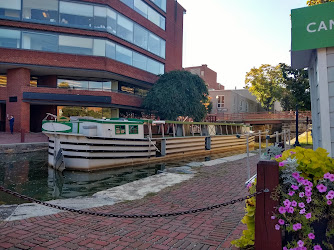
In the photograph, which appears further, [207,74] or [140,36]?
[207,74]

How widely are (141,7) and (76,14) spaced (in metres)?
8.63

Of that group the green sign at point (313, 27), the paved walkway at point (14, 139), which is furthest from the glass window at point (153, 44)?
the green sign at point (313, 27)

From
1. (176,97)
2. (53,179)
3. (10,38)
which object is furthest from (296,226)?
(10,38)

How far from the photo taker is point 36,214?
17.0ft

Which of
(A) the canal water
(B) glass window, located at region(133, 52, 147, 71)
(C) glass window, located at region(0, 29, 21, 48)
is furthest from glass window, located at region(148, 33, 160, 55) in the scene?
(A) the canal water

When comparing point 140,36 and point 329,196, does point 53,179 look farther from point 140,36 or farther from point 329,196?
point 140,36

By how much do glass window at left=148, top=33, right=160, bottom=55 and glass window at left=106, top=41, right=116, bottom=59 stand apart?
6615 millimetres

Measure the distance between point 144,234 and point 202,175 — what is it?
5.50 meters

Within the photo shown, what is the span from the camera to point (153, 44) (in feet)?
111

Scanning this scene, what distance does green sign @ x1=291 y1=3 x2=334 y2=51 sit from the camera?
489cm

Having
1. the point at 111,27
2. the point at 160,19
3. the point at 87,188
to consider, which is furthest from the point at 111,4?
the point at 87,188

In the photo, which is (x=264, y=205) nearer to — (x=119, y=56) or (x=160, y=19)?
(x=119, y=56)

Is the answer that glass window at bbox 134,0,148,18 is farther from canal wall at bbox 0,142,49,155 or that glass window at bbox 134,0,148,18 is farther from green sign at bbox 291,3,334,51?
green sign at bbox 291,3,334,51

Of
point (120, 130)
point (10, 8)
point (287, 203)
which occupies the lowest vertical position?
point (287, 203)
